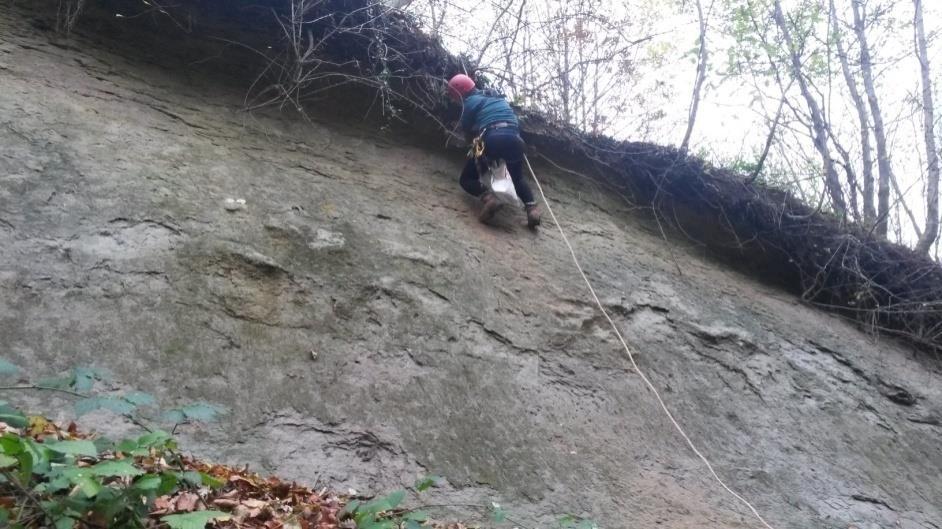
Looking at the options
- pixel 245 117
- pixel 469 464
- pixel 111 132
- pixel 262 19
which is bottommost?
pixel 469 464

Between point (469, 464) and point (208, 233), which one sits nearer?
point (469, 464)

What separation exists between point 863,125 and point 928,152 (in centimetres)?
106

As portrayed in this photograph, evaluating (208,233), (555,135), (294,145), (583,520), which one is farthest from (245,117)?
(583,520)

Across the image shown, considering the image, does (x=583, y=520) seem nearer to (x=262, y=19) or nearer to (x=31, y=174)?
(x=31, y=174)

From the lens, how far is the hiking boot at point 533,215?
5965 mm

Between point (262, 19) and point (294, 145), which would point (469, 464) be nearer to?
point (294, 145)

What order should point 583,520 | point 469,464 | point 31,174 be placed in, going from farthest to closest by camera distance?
1. point 31,174
2. point 469,464
3. point 583,520

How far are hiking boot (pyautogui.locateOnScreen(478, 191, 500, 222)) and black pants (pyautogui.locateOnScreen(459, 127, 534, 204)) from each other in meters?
0.17

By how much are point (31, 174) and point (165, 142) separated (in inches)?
36.0

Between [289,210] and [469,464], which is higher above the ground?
[289,210]

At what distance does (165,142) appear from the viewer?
4867 millimetres

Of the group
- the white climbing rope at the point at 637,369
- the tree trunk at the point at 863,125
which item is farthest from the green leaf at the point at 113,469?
the tree trunk at the point at 863,125

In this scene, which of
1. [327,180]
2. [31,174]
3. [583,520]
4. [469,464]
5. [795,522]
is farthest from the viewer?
[327,180]

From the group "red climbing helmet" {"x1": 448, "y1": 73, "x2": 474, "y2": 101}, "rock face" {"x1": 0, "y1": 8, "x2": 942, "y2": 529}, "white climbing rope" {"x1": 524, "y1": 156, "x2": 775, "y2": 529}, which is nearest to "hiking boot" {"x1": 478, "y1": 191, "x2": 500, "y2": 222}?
"rock face" {"x1": 0, "y1": 8, "x2": 942, "y2": 529}
